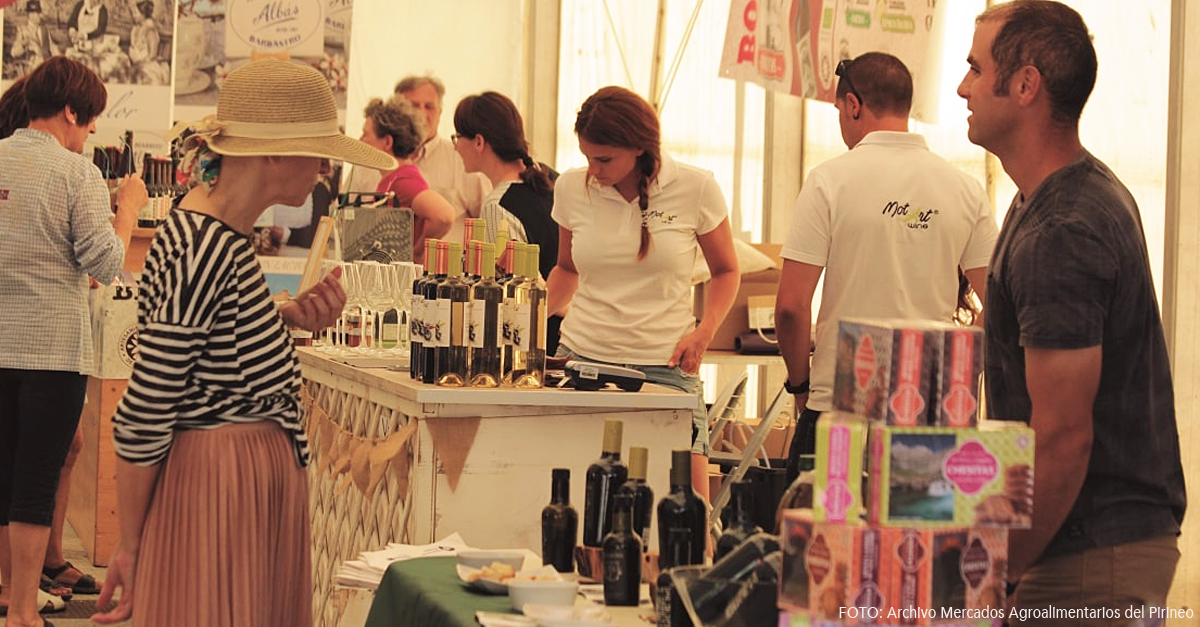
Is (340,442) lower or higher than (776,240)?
lower

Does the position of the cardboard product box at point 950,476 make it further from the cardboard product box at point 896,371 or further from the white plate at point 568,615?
the white plate at point 568,615

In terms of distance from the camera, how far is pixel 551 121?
9.30 meters

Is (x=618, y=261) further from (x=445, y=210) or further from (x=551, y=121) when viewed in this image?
(x=551, y=121)

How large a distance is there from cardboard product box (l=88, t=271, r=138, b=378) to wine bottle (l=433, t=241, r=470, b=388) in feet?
10.4

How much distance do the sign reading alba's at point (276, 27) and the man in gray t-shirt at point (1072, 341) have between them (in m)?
5.88

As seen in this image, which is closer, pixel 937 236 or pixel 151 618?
pixel 151 618

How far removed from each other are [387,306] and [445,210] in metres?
1.62

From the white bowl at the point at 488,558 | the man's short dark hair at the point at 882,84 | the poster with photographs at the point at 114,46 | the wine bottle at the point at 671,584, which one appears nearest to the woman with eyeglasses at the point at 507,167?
the man's short dark hair at the point at 882,84

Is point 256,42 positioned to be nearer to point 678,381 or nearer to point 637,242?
point 637,242

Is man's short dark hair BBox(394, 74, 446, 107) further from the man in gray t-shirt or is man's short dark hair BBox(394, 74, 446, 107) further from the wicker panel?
the man in gray t-shirt

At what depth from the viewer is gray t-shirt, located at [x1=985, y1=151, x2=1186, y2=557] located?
2.10 m

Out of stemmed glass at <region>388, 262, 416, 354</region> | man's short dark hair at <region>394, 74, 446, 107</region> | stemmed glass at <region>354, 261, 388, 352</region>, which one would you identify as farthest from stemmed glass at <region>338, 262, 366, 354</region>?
man's short dark hair at <region>394, 74, 446, 107</region>

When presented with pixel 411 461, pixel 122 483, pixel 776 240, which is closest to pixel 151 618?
pixel 122 483

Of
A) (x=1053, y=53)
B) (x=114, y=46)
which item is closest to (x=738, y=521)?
(x=1053, y=53)
